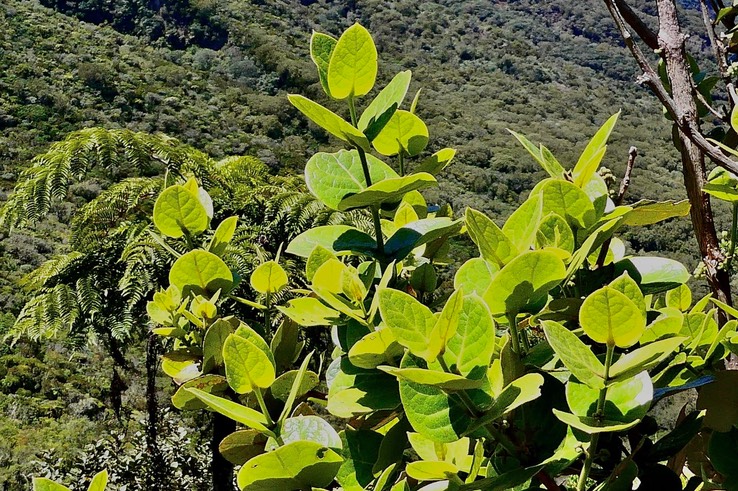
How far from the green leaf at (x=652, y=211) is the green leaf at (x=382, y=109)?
0.54ft

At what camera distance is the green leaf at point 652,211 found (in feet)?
1.31

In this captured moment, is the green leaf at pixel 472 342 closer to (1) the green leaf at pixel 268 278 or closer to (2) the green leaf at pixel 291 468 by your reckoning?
(2) the green leaf at pixel 291 468

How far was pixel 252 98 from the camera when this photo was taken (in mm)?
21078

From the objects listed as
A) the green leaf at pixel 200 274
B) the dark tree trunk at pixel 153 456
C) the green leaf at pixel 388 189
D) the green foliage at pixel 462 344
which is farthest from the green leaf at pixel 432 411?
the dark tree trunk at pixel 153 456

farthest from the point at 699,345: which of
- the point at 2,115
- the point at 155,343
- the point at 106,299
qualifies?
the point at 2,115

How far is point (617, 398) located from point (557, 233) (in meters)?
0.09

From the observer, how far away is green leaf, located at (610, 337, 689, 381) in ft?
0.76

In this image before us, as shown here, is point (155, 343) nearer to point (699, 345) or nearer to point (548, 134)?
point (699, 345)

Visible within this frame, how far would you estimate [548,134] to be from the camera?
1194 inches

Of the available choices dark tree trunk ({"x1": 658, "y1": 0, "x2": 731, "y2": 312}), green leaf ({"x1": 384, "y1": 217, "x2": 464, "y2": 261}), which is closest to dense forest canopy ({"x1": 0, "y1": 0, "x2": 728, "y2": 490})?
dark tree trunk ({"x1": 658, "y1": 0, "x2": 731, "y2": 312})

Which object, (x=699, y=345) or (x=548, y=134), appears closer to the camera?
(x=699, y=345)

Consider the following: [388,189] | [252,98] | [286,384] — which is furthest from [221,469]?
[252,98]

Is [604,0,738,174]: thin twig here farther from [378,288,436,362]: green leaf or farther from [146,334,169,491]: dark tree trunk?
[146,334,169,491]: dark tree trunk

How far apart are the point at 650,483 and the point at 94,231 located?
3.90 metres
